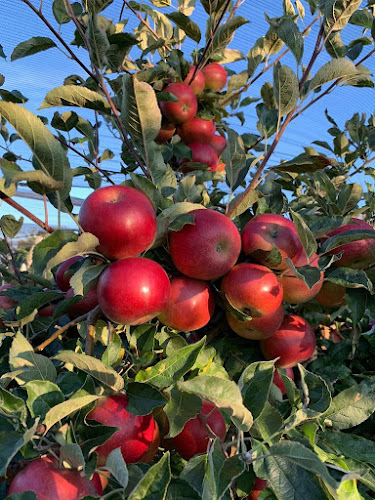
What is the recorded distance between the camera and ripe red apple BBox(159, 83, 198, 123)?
3.51 ft

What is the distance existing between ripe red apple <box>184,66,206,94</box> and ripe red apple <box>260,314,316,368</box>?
744 mm

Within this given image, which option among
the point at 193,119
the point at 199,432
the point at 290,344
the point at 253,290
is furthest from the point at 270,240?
the point at 193,119

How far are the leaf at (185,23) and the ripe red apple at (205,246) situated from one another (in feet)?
1.99

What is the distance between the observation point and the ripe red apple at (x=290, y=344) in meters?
0.68

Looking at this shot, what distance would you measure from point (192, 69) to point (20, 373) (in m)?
0.94

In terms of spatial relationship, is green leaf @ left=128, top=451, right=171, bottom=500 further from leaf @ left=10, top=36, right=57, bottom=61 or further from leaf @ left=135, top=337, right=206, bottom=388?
leaf @ left=10, top=36, right=57, bottom=61

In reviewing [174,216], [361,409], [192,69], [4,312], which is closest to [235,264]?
[174,216]

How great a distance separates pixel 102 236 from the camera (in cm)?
54

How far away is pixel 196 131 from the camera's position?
121 centimetres

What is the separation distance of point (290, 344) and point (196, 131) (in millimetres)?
735

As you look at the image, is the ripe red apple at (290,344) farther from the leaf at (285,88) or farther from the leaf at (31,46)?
the leaf at (31,46)

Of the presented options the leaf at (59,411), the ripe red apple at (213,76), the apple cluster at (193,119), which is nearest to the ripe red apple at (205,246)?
the leaf at (59,411)

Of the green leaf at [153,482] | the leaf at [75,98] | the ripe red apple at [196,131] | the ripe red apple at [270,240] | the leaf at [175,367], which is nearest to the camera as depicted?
the green leaf at [153,482]

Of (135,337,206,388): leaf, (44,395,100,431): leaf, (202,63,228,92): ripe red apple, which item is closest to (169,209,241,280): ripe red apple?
(135,337,206,388): leaf
